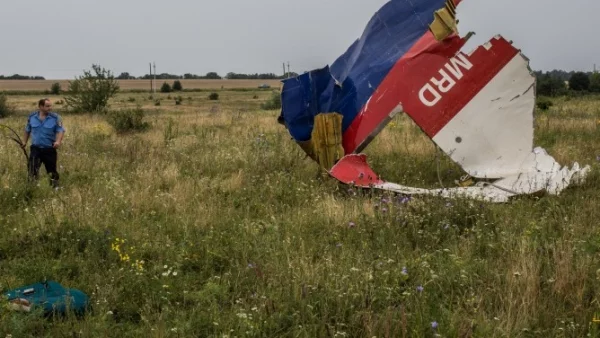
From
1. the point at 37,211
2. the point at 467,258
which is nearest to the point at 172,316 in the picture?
the point at 467,258

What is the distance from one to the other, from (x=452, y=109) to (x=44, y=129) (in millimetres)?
5797

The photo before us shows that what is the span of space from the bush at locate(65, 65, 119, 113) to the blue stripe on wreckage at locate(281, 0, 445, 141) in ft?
58.6

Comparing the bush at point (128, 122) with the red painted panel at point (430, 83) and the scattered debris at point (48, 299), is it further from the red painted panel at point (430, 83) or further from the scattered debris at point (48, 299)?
the scattered debris at point (48, 299)

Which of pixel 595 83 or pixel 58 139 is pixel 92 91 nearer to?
pixel 58 139

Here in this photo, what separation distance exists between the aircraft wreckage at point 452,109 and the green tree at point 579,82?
180 ft

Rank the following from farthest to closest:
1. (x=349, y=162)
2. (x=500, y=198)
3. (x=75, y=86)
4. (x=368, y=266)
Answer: (x=75, y=86) < (x=349, y=162) < (x=500, y=198) < (x=368, y=266)

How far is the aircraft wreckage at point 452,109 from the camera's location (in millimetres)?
7172

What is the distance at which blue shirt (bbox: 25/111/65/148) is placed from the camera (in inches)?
318

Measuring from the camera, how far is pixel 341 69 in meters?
8.45

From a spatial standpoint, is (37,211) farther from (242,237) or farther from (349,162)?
(349,162)

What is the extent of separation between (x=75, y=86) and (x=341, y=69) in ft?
64.0

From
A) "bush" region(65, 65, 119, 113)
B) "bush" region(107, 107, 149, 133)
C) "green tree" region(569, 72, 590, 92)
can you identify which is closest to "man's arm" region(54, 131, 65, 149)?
"bush" region(107, 107, 149, 133)

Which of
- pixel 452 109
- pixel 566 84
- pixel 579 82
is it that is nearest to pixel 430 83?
pixel 452 109

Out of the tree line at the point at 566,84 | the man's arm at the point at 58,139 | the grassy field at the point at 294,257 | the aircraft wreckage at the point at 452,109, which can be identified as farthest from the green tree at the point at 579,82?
the man's arm at the point at 58,139
